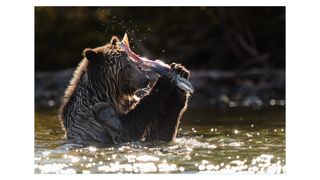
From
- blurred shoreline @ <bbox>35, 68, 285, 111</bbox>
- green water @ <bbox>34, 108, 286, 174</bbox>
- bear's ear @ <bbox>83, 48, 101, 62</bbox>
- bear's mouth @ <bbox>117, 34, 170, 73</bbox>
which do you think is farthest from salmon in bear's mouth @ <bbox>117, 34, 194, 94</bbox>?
blurred shoreline @ <bbox>35, 68, 285, 111</bbox>

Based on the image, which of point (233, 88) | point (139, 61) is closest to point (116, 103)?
point (139, 61)

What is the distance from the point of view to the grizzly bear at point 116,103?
9.11m

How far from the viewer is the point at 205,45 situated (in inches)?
719

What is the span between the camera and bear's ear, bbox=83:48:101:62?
30.2 feet

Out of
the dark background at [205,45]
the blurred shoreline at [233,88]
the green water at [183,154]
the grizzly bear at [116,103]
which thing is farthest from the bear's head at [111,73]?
the dark background at [205,45]

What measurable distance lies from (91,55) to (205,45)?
30.2 ft

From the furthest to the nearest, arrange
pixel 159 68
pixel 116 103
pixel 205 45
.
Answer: pixel 205 45
pixel 116 103
pixel 159 68

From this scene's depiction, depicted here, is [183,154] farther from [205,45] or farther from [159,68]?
[205,45]

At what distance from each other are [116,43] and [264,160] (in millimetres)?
2312

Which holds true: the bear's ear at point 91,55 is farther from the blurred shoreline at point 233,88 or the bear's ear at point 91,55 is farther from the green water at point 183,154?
the blurred shoreline at point 233,88

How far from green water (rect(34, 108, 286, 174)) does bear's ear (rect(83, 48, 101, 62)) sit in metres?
1.04

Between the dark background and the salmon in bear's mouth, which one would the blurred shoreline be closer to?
the dark background
